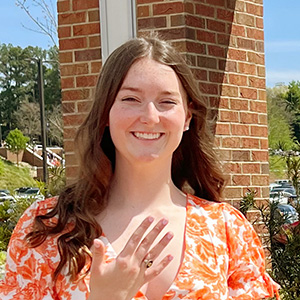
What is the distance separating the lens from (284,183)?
423cm

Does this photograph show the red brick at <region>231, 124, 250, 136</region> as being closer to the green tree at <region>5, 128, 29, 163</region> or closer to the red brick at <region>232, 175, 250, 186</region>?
the red brick at <region>232, 175, 250, 186</region>

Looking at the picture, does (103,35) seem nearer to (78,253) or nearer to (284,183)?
(284,183)

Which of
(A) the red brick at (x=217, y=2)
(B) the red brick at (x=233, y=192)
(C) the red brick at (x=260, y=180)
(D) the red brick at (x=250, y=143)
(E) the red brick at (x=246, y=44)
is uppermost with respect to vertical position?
(A) the red brick at (x=217, y=2)

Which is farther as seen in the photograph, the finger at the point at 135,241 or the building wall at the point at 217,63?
the building wall at the point at 217,63

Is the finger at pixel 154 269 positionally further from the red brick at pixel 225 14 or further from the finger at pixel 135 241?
the red brick at pixel 225 14

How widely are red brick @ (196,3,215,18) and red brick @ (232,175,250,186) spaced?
107 cm

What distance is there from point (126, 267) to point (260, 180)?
322cm

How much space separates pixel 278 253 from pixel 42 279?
7.69 ft

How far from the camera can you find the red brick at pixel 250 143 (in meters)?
4.37

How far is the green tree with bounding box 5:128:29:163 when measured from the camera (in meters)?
5.10

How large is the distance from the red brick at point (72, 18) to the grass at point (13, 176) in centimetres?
144

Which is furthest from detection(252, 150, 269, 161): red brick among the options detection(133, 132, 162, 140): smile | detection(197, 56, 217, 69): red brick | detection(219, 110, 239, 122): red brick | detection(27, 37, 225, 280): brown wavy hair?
detection(133, 132, 162, 140): smile

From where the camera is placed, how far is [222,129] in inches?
166

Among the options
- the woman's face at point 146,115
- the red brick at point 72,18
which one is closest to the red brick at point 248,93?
the red brick at point 72,18
